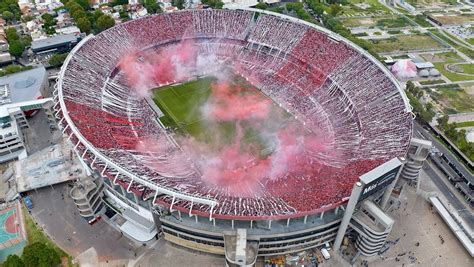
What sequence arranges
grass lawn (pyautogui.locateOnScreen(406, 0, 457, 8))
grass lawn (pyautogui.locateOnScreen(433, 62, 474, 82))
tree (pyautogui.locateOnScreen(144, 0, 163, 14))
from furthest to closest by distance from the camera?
grass lawn (pyautogui.locateOnScreen(406, 0, 457, 8)) → tree (pyautogui.locateOnScreen(144, 0, 163, 14)) → grass lawn (pyautogui.locateOnScreen(433, 62, 474, 82))

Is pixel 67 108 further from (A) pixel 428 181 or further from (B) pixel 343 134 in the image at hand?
(A) pixel 428 181

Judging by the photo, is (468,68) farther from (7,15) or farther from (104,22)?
(7,15)

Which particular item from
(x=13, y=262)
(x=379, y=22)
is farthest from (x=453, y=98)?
(x=13, y=262)

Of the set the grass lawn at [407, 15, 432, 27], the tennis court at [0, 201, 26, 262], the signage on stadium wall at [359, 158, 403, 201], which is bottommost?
the tennis court at [0, 201, 26, 262]

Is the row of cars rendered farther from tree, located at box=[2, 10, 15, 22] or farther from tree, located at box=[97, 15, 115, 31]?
tree, located at box=[2, 10, 15, 22]

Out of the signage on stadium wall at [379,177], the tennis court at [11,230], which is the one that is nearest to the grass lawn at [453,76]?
the signage on stadium wall at [379,177]

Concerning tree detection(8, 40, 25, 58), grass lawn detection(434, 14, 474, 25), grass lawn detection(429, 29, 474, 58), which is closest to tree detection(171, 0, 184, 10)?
tree detection(8, 40, 25, 58)
